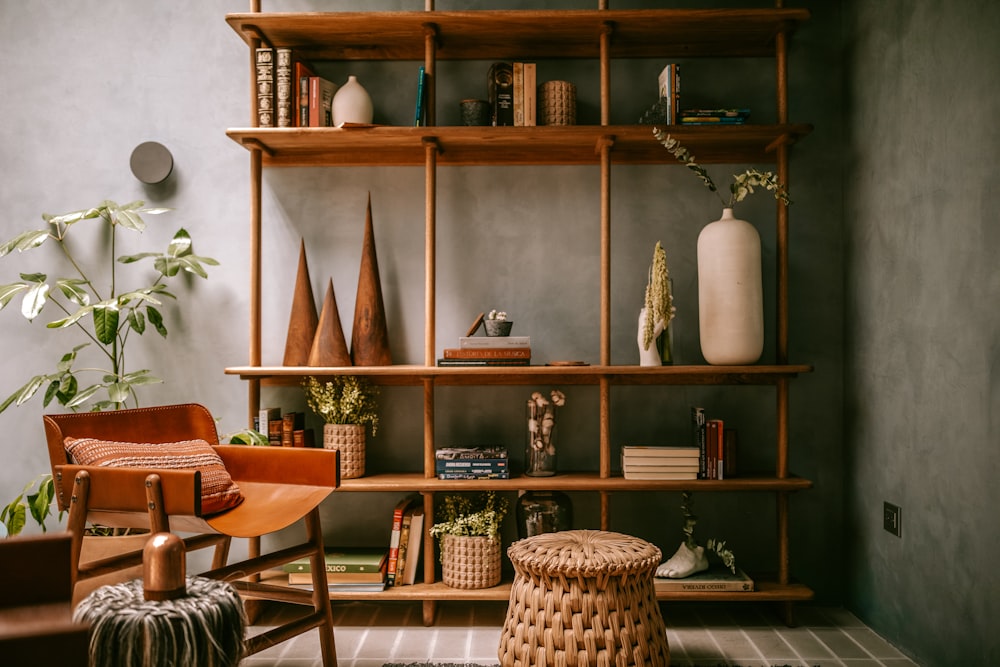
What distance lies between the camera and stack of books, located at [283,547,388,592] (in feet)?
8.73

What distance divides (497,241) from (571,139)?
0.53 m

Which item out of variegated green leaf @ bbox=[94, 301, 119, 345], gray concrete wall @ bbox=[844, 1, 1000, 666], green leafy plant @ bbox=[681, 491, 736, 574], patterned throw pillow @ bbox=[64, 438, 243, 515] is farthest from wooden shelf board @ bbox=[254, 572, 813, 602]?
variegated green leaf @ bbox=[94, 301, 119, 345]

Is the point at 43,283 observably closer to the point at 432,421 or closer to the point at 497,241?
the point at 432,421

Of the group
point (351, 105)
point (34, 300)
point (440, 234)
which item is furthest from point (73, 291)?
point (440, 234)

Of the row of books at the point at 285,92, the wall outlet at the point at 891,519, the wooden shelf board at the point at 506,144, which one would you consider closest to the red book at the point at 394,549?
the wooden shelf board at the point at 506,144

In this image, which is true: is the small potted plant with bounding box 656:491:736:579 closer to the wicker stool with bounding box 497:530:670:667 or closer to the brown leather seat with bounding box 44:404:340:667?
the wicker stool with bounding box 497:530:670:667

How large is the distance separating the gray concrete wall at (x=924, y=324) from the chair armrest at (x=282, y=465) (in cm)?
190

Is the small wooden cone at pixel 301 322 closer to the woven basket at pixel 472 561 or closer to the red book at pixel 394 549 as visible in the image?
the red book at pixel 394 549

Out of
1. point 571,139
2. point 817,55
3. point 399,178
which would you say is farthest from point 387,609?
point 817,55

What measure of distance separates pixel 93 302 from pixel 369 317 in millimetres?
1243

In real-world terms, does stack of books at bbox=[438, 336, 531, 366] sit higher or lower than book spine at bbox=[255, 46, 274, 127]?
lower

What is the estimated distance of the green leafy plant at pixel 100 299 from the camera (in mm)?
2623

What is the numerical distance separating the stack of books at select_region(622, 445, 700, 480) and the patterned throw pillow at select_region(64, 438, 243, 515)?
1376 millimetres

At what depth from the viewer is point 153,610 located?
0.97 m
